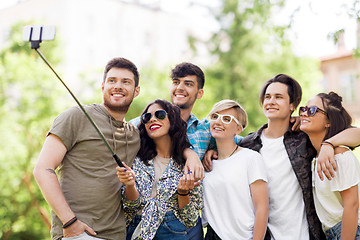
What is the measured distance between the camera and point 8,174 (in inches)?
610

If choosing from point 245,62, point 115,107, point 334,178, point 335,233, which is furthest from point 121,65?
point 245,62

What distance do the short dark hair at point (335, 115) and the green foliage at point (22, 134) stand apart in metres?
13.1

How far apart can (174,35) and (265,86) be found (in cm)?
4050

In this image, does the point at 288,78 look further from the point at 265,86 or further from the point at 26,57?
the point at 26,57

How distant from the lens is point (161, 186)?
3793 millimetres

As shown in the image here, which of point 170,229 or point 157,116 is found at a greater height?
point 157,116

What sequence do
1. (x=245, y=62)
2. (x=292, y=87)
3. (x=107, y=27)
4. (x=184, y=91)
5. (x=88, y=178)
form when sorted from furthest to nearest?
1. (x=107, y=27)
2. (x=245, y=62)
3. (x=184, y=91)
4. (x=292, y=87)
5. (x=88, y=178)

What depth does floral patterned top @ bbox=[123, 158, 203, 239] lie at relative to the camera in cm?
371

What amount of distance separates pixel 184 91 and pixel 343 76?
2934cm

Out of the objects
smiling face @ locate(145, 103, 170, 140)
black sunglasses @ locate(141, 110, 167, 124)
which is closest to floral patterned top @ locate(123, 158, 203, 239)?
smiling face @ locate(145, 103, 170, 140)

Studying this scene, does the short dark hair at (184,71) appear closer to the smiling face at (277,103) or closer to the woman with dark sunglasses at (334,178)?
the smiling face at (277,103)

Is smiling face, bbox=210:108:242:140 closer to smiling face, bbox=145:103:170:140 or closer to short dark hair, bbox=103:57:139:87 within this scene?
smiling face, bbox=145:103:170:140

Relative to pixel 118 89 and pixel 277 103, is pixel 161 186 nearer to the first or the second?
pixel 118 89

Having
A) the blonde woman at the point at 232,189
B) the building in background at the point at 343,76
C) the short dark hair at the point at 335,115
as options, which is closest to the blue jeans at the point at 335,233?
the blonde woman at the point at 232,189
